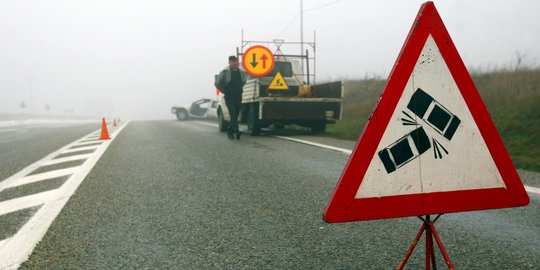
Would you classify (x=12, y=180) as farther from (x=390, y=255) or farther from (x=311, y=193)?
(x=390, y=255)

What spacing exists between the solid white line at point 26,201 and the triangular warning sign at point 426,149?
326 centimetres

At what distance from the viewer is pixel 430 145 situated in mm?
2193

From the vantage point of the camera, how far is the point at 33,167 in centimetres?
718

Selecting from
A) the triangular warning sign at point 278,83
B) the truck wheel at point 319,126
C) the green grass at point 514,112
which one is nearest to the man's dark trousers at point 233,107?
the triangular warning sign at point 278,83

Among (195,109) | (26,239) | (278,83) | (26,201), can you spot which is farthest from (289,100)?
(195,109)

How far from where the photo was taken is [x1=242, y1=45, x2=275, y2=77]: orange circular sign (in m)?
13.8

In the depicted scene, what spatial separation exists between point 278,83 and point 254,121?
114 centimetres

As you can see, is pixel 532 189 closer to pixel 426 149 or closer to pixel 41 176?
pixel 426 149

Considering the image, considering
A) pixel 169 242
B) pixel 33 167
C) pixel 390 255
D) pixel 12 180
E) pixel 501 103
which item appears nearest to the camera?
pixel 390 255

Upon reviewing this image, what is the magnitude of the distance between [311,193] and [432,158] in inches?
109

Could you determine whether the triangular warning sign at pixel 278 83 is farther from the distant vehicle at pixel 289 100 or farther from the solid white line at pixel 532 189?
the solid white line at pixel 532 189

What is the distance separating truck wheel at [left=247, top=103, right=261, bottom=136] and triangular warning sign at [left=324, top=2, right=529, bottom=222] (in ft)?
34.9

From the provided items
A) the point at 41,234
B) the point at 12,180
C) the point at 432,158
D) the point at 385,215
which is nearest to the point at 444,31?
the point at 432,158

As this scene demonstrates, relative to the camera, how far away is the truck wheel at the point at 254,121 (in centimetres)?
1287
